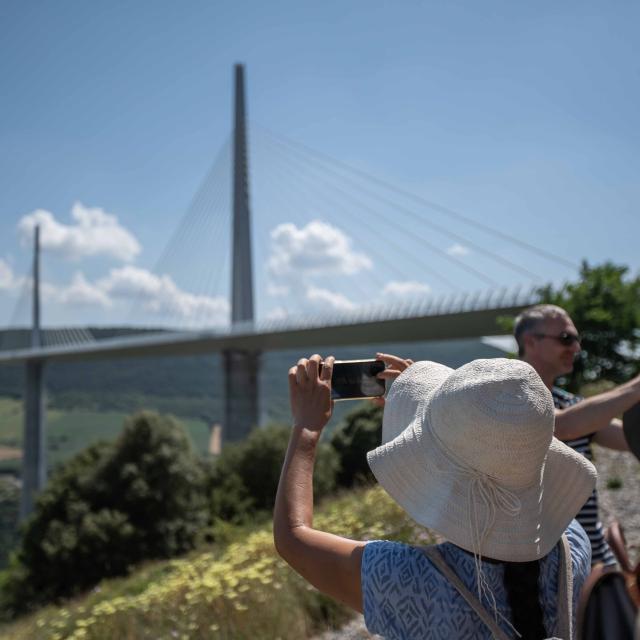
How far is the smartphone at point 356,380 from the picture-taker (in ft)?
5.62

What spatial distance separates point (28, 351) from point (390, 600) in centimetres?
4574

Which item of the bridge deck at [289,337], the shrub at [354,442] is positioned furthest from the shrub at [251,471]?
the bridge deck at [289,337]

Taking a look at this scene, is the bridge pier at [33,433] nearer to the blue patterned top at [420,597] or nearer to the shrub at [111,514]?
the shrub at [111,514]

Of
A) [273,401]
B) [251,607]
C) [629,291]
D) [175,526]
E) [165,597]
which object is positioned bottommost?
[273,401]

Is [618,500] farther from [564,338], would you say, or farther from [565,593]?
[565,593]

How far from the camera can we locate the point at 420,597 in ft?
4.36

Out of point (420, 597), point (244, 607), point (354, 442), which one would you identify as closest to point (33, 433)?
point (354, 442)

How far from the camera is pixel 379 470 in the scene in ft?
4.66

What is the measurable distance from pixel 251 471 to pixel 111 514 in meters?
3.81

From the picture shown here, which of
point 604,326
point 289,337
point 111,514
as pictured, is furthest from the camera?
point 289,337

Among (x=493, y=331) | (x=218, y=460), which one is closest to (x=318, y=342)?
(x=493, y=331)

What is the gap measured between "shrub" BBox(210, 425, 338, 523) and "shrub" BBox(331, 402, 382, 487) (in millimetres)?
307

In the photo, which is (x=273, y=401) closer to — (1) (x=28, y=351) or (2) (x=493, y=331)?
(1) (x=28, y=351)

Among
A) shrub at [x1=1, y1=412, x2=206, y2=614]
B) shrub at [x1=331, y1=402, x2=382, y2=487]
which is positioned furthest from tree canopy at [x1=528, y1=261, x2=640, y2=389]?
shrub at [x1=1, y1=412, x2=206, y2=614]
